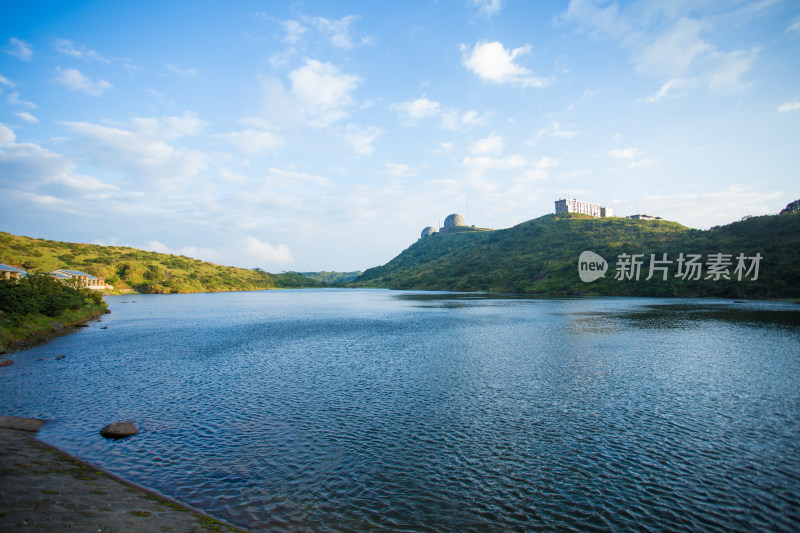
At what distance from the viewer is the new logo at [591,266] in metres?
172

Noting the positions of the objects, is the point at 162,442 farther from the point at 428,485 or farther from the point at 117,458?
the point at 428,485

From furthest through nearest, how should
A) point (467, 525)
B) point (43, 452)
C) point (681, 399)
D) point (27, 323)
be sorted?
point (27, 323)
point (681, 399)
point (43, 452)
point (467, 525)

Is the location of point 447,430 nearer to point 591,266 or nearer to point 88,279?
point 591,266

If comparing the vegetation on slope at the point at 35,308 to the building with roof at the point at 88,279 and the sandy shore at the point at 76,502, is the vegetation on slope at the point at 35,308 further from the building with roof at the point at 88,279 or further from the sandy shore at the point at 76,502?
the building with roof at the point at 88,279

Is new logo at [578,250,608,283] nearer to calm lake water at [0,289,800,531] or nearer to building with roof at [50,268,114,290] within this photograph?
calm lake water at [0,289,800,531]

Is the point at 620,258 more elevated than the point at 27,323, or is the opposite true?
the point at 620,258

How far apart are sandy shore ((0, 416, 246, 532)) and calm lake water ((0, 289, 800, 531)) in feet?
4.35

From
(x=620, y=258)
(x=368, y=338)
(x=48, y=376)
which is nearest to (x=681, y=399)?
(x=368, y=338)

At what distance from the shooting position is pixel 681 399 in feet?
94.6

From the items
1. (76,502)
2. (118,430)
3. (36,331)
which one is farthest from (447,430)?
(36,331)

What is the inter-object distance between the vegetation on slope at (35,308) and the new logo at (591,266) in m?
180

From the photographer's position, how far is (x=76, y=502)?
13.9 meters

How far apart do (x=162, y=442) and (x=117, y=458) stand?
2.36 meters

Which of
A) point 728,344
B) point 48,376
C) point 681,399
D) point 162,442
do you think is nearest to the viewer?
point 162,442
